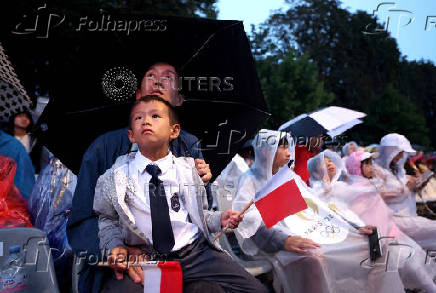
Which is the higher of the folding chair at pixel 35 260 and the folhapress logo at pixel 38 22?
the folhapress logo at pixel 38 22

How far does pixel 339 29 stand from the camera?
119 feet

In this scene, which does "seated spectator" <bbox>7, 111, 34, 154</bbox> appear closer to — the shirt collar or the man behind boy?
the man behind boy

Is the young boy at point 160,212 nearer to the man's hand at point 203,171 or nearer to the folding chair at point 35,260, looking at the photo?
the man's hand at point 203,171

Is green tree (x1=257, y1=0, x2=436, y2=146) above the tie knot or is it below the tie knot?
above

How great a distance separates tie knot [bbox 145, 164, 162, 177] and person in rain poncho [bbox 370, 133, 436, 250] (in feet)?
13.6

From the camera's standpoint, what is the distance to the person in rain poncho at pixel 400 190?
18.3 feet

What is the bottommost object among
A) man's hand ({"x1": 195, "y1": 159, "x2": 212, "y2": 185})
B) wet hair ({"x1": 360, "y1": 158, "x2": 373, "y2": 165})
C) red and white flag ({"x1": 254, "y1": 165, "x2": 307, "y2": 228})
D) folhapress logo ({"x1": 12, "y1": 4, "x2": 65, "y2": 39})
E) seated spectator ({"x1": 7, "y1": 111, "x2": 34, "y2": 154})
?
red and white flag ({"x1": 254, "y1": 165, "x2": 307, "y2": 228})

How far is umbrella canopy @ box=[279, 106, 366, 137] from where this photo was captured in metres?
6.26

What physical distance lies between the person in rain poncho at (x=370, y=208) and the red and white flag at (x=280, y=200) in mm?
2094

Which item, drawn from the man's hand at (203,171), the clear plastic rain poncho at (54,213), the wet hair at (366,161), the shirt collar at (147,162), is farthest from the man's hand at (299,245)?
the wet hair at (366,161)

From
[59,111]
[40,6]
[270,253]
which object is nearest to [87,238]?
[59,111]

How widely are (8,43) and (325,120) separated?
657 centimetres

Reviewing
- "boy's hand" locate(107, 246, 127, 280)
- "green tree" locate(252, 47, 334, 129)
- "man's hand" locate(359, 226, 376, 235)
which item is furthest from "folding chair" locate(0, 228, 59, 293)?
"green tree" locate(252, 47, 334, 129)

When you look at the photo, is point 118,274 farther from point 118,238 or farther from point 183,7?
point 183,7
